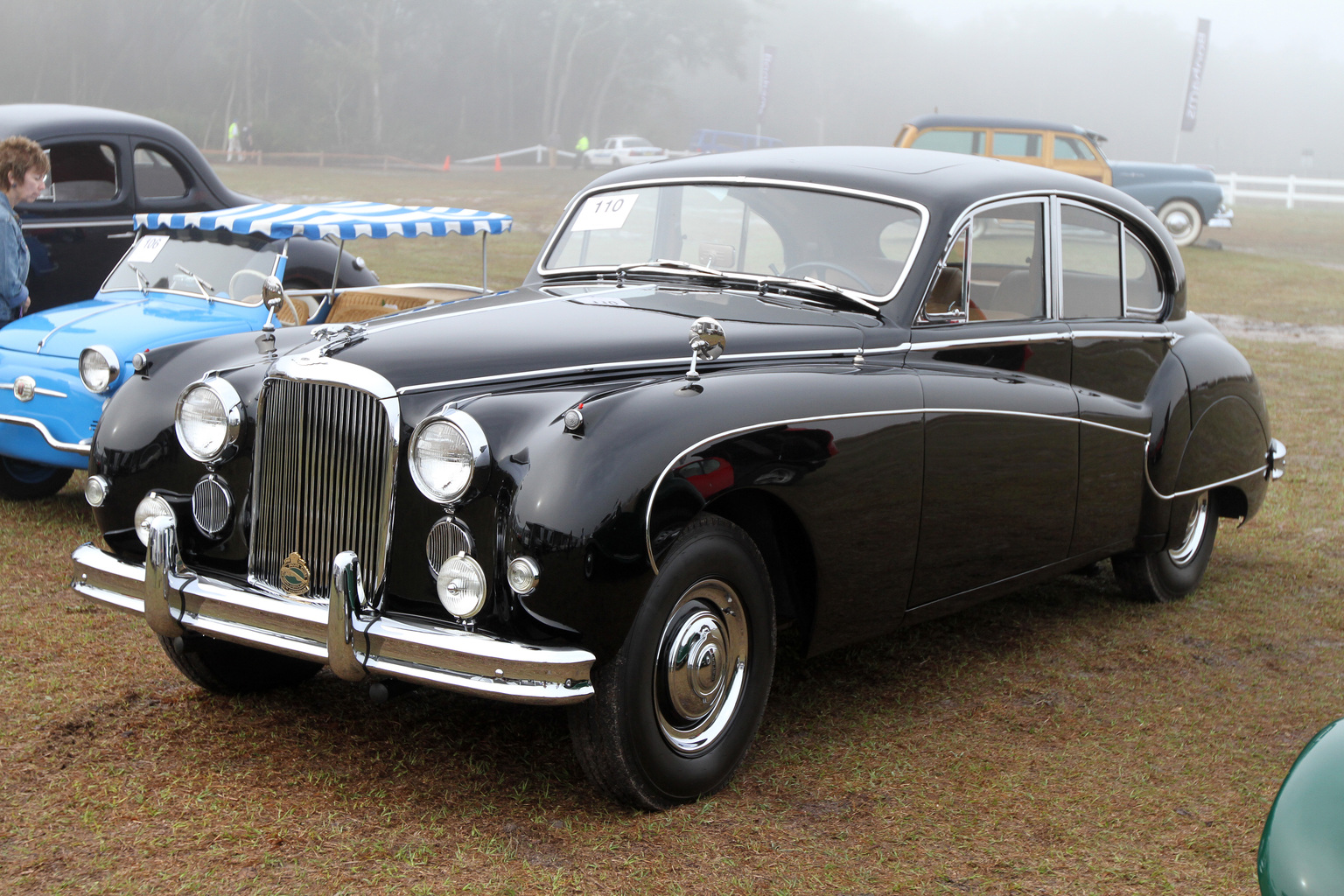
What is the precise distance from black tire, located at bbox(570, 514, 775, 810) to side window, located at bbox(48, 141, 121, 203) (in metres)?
6.55

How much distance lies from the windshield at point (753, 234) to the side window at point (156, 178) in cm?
496

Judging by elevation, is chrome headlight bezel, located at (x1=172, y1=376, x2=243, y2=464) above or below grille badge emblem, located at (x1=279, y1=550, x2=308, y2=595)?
above

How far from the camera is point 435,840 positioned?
120 inches

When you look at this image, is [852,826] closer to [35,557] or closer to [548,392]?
[548,392]

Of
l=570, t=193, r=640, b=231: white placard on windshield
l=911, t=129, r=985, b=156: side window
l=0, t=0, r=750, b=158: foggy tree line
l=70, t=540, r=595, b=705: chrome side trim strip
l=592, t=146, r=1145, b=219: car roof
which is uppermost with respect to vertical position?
l=0, t=0, r=750, b=158: foggy tree line

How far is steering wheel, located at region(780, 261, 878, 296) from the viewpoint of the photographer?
13.4 ft

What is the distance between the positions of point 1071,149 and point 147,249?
18.6 metres

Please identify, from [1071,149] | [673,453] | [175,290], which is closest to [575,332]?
[673,453]

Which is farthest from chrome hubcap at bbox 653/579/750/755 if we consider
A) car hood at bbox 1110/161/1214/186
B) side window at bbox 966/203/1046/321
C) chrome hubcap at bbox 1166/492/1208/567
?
car hood at bbox 1110/161/1214/186

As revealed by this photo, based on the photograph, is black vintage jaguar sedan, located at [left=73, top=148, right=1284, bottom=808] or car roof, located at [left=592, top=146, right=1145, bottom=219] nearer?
black vintage jaguar sedan, located at [left=73, top=148, right=1284, bottom=808]

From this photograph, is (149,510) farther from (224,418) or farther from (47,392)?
(47,392)

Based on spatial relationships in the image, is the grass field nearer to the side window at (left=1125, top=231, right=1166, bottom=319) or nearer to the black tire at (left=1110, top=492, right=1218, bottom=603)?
the black tire at (left=1110, top=492, right=1218, bottom=603)

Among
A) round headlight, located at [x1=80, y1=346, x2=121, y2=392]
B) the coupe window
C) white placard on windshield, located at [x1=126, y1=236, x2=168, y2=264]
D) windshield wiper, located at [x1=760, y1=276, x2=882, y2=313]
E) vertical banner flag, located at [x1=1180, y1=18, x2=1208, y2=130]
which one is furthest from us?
vertical banner flag, located at [x1=1180, y1=18, x2=1208, y2=130]

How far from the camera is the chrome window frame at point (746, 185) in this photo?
13.4 ft
